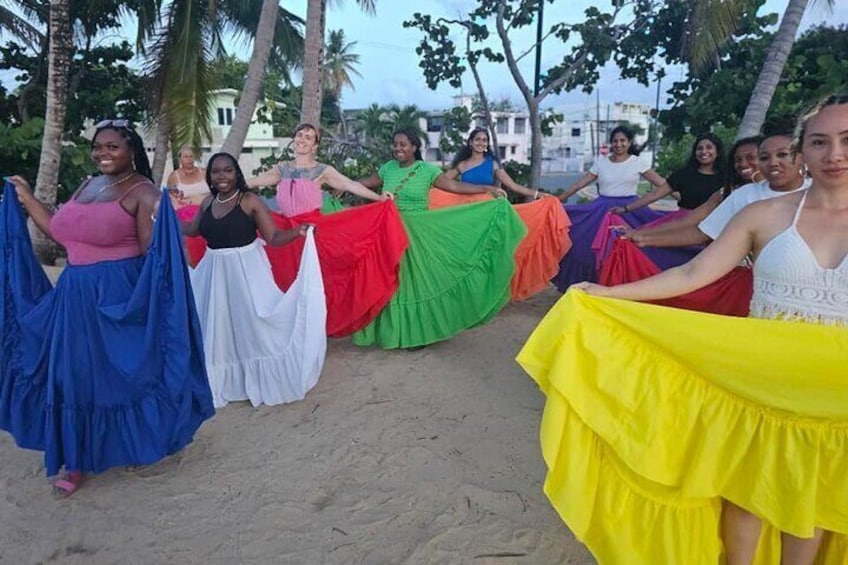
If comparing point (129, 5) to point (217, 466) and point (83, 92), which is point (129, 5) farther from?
point (217, 466)

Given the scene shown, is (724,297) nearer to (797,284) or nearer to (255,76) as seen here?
(797,284)

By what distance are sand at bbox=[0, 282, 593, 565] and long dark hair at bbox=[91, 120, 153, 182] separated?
6.18 feet

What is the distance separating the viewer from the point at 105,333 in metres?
3.59

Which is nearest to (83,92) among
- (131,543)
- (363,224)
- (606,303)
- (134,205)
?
(363,224)

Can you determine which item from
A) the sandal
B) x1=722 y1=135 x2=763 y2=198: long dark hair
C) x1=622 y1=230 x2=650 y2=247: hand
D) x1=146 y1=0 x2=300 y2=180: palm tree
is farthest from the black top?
x1=146 y1=0 x2=300 y2=180: palm tree

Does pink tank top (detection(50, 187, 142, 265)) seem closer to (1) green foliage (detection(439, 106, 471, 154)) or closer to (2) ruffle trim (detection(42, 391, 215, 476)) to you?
(2) ruffle trim (detection(42, 391, 215, 476))

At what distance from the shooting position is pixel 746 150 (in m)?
4.70

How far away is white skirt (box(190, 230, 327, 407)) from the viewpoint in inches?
192

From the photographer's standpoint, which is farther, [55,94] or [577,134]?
[577,134]

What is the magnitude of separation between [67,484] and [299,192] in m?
3.19

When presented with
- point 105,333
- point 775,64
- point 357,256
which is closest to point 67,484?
point 105,333

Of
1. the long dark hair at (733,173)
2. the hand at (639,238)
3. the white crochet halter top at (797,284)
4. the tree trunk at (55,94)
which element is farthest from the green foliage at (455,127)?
the white crochet halter top at (797,284)

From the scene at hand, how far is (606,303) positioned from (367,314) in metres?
3.64

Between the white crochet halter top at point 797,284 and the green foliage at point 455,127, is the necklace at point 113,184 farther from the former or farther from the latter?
the green foliage at point 455,127
